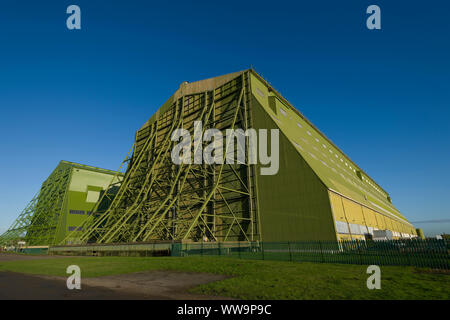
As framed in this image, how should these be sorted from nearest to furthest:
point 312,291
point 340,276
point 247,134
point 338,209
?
1. point 312,291
2. point 340,276
3. point 338,209
4. point 247,134

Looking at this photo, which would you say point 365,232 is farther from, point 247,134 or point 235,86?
point 235,86

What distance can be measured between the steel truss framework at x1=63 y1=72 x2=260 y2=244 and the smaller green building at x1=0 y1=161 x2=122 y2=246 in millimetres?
16567

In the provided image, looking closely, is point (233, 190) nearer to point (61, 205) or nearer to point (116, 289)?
point (116, 289)

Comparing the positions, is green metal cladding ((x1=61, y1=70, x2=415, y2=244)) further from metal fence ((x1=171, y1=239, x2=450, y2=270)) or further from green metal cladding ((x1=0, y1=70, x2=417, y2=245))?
metal fence ((x1=171, y1=239, x2=450, y2=270))

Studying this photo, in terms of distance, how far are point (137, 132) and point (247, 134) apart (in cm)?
2752

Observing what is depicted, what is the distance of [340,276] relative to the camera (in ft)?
32.2

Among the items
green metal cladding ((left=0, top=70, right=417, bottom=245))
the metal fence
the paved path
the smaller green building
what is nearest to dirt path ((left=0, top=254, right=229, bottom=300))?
the paved path

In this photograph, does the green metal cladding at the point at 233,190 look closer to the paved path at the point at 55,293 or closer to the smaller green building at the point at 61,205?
the smaller green building at the point at 61,205

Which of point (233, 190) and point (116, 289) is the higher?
point (233, 190)

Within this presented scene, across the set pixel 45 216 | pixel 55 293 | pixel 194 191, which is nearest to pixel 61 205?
pixel 45 216

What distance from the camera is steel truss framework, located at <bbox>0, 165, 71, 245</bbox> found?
50841 millimetres

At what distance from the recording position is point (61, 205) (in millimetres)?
51125

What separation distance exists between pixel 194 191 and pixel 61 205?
41.3 metres
